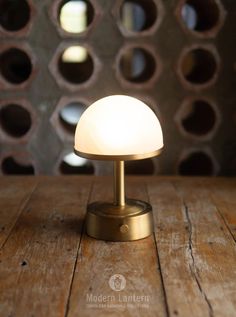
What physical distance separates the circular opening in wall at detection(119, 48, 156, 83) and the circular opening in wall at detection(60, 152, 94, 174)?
357mm

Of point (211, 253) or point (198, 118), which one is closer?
point (211, 253)

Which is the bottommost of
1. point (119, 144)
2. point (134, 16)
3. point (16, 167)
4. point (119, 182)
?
point (16, 167)

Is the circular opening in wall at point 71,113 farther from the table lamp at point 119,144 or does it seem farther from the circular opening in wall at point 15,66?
the table lamp at point 119,144

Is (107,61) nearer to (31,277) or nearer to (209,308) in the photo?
(31,277)

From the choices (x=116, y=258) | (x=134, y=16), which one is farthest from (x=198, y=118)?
(x=116, y=258)

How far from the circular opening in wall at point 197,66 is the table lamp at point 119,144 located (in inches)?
28.2

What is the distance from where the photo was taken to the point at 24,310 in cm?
85

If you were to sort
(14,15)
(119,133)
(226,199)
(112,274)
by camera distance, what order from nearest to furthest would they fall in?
(112,274) < (119,133) < (226,199) < (14,15)

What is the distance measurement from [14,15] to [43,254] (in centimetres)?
106

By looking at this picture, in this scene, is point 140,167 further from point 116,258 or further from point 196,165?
point 116,258

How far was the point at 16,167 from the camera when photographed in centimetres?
191

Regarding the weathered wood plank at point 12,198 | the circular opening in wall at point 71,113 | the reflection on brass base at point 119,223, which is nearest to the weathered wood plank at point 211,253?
the reflection on brass base at point 119,223

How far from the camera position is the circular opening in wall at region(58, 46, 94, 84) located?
1.89m

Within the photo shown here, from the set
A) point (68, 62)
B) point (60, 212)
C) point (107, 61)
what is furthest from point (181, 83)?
point (60, 212)
